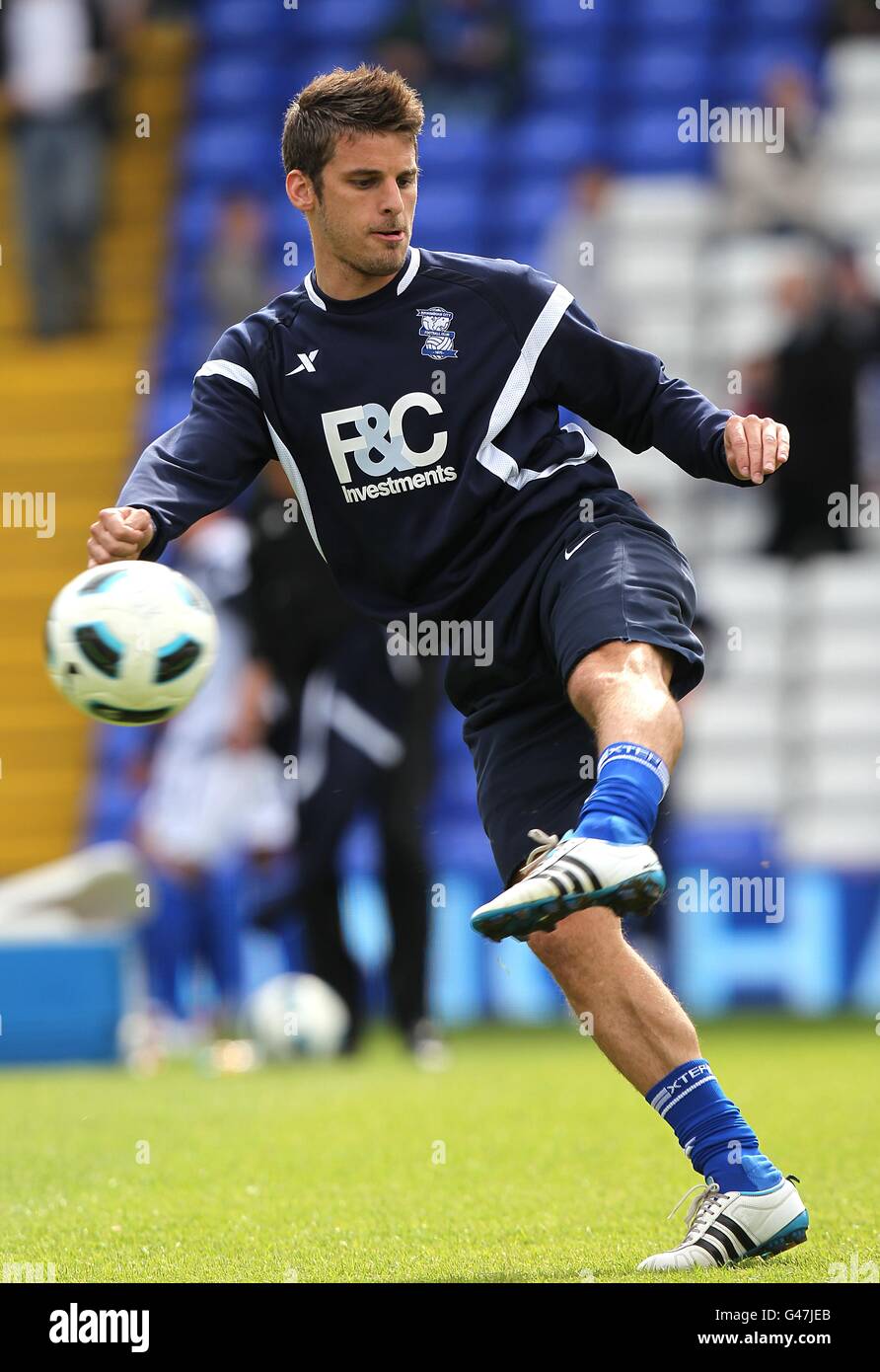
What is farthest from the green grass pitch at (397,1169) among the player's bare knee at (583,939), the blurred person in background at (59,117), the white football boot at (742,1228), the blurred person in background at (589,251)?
the blurred person in background at (59,117)

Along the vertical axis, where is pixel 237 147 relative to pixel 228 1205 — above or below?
above

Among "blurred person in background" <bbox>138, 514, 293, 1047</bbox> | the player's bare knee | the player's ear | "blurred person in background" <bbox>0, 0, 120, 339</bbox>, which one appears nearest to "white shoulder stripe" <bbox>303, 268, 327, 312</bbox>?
the player's ear

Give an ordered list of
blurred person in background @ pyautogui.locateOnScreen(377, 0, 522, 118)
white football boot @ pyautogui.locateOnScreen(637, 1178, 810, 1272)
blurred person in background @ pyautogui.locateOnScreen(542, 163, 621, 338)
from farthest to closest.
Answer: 1. blurred person in background @ pyautogui.locateOnScreen(377, 0, 522, 118)
2. blurred person in background @ pyautogui.locateOnScreen(542, 163, 621, 338)
3. white football boot @ pyautogui.locateOnScreen(637, 1178, 810, 1272)

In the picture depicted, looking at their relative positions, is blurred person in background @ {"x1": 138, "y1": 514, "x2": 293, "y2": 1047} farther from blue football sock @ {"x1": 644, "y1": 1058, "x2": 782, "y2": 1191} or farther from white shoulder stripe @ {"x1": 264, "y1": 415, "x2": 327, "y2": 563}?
blue football sock @ {"x1": 644, "y1": 1058, "x2": 782, "y2": 1191}

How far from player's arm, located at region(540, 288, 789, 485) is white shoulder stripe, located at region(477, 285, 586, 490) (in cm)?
2

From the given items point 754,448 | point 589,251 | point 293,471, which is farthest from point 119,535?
point 589,251

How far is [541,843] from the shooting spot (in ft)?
13.7

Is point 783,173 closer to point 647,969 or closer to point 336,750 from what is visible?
point 336,750

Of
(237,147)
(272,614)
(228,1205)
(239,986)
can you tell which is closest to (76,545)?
(237,147)

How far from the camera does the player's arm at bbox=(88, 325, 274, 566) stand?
4.24m

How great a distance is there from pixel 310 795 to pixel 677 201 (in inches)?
338

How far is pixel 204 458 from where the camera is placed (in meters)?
4.40

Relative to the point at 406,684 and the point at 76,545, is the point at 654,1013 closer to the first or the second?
the point at 406,684

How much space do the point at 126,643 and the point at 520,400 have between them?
3.28 ft
